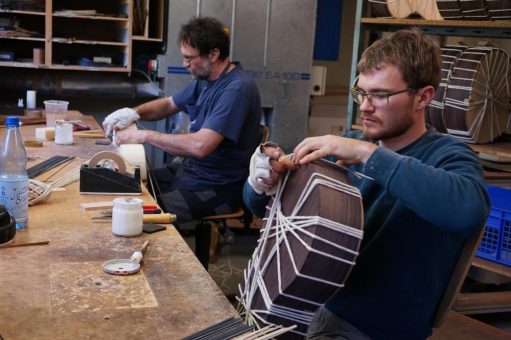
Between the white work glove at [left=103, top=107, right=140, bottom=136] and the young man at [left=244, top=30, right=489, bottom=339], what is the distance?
1.54 meters

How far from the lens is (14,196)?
156cm

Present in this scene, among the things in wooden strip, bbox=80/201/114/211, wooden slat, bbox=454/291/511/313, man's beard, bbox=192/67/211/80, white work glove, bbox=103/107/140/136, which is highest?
man's beard, bbox=192/67/211/80

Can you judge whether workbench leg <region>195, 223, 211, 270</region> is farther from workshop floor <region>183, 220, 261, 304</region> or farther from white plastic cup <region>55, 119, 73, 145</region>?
white plastic cup <region>55, 119, 73, 145</region>

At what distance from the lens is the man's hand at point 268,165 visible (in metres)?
1.45

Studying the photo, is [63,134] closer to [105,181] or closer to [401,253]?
[105,181]

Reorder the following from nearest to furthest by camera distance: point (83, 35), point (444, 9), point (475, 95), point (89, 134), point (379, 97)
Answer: point (379, 97) → point (475, 95) → point (444, 9) → point (89, 134) → point (83, 35)

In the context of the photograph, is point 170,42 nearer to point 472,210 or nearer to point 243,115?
point 243,115

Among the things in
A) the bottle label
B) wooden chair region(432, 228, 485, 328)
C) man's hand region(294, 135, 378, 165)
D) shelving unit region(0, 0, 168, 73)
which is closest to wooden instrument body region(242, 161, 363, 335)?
man's hand region(294, 135, 378, 165)

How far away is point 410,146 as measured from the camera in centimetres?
153

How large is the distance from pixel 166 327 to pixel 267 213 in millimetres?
514

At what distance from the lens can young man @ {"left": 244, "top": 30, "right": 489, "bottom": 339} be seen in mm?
1407

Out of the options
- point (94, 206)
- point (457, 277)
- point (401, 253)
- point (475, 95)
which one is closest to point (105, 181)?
point (94, 206)

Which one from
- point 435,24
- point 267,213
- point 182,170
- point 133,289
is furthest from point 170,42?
point 133,289

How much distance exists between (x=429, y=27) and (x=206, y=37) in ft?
3.59
